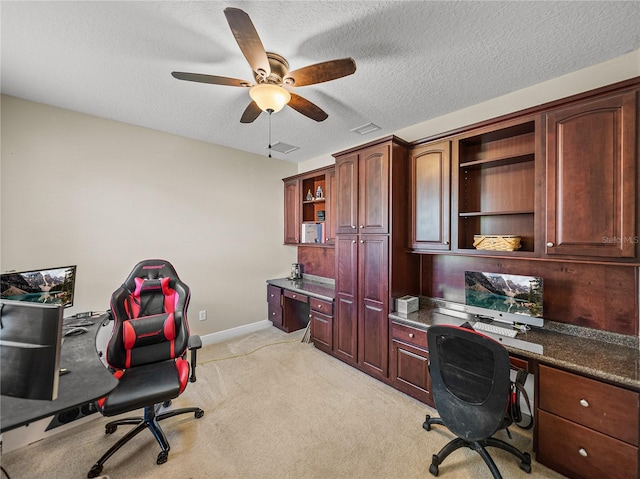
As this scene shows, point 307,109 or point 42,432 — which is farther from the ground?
point 307,109

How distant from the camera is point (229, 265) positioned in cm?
377

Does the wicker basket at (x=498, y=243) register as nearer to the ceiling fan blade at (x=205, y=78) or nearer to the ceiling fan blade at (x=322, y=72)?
the ceiling fan blade at (x=322, y=72)

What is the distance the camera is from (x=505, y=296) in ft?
7.06

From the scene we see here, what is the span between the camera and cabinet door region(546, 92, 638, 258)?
62.1 inches

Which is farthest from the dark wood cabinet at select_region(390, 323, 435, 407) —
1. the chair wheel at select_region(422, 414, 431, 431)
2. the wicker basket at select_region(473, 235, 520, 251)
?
the wicker basket at select_region(473, 235, 520, 251)

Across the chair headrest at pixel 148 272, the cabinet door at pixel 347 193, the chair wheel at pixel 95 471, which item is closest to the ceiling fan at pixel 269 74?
the cabinet door at pixel 347 193

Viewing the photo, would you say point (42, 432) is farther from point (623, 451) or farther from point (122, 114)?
point (623, 451)

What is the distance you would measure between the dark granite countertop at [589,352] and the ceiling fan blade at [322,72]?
2140 millimetres

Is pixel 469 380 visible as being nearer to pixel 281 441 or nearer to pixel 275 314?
pixel 281 441

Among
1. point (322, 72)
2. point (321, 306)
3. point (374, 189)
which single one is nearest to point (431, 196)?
point (374, 189)

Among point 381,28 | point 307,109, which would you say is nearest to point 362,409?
point 307,109

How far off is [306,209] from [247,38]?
2949mm

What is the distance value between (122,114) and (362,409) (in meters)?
3.78

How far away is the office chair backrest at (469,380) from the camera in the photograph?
1440 millimetres
